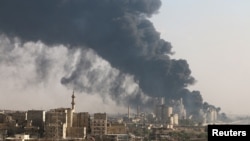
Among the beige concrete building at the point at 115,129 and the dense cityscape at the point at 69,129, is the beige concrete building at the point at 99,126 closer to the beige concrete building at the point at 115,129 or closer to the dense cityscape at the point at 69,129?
the dense cityscape at the point at 69,129

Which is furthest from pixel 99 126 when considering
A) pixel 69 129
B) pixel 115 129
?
pixel 69 129

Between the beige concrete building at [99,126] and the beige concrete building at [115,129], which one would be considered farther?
the beige concrete building at [115,129]

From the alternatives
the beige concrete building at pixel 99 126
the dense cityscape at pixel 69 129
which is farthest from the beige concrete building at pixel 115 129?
the beige concrete building at pixel 99 126

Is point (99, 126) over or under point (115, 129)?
over

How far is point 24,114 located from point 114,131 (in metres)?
5.76

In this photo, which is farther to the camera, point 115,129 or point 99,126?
point 115,129

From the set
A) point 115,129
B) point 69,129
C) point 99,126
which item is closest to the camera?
point 69,129

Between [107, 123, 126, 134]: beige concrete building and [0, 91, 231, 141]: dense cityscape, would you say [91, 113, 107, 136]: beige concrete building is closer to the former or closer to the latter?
[0, 91, 231, 141]: dense cityscape

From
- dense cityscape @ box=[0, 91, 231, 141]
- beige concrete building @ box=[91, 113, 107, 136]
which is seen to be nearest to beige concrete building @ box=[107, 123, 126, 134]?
dense cityscape @ box=[0, 91, 231, 141]

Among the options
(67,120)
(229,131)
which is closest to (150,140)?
(67,120)

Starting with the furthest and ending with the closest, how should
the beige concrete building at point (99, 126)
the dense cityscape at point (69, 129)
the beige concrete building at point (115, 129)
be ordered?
the beige concrete building at point (115, 129) → the beige concrete building at point (99, 126) → the dense cityscape at point (69, 129)

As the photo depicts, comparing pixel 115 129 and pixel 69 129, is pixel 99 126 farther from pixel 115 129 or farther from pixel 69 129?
pixel 69 129

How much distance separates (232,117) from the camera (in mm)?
85375

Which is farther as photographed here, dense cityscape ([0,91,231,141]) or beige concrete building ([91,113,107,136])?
beige concrete building ([91,113,107,136])
